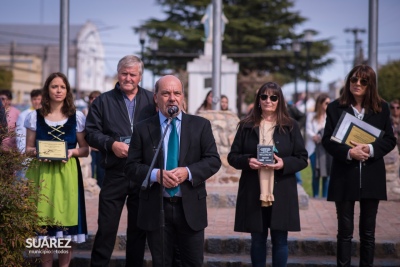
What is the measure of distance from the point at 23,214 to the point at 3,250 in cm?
34

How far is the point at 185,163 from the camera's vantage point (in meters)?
5.97

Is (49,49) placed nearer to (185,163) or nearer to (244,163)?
(244,163)

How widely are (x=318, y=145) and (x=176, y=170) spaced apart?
8.64 m

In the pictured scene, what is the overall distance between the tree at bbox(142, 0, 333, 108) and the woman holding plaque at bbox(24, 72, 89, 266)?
4292cm

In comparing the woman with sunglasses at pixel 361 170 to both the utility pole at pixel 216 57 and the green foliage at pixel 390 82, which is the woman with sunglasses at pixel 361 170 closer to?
the utility pole at pixel 216 57

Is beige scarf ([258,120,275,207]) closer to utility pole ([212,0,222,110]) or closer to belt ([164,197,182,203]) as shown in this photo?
belt ([164,197,182,203])

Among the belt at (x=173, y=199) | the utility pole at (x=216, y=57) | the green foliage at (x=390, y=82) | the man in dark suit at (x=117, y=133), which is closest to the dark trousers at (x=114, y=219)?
the man in dark suit at (x=117, y=133)

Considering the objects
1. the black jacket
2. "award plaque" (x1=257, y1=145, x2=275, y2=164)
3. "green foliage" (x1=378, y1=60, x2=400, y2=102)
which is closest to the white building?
"green foliage" (x1=378, y1=60, x2=400, y2=102)

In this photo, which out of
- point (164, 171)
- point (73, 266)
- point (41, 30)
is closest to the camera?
point (164, 171)

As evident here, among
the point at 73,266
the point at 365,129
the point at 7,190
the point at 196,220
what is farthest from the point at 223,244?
the point at 7,190

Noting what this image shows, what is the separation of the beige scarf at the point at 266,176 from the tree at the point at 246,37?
142 ft

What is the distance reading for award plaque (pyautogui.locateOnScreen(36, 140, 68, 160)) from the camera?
291 inches

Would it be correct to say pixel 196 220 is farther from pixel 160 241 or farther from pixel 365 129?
pixel 365 129

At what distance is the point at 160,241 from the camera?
5891mm
